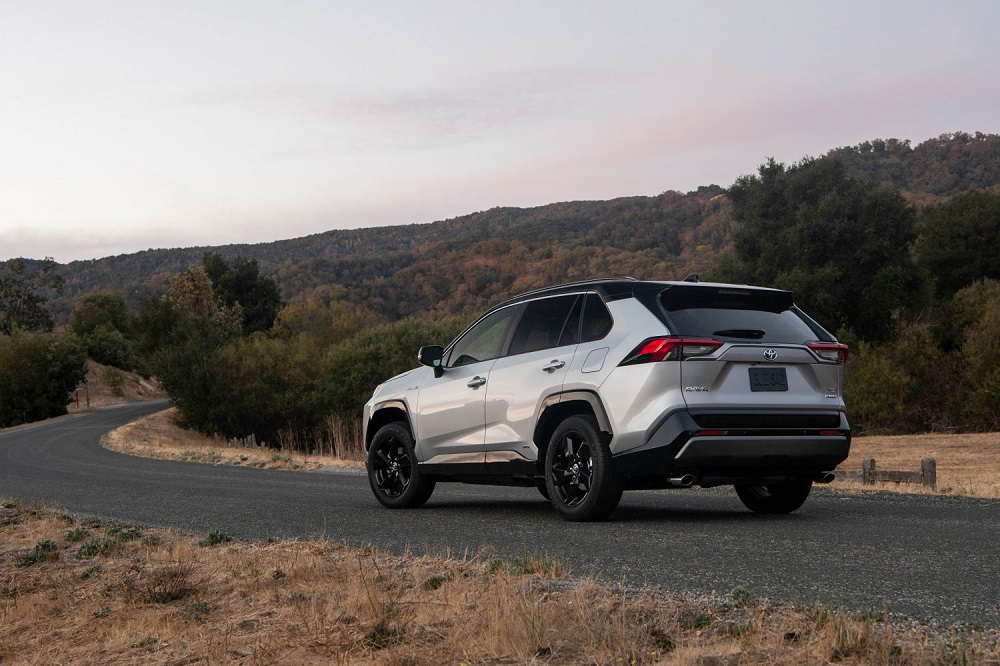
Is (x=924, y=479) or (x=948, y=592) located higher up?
(x=948, y=592)

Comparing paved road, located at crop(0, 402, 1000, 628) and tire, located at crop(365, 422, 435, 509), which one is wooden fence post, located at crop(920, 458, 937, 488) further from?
tire, located at crop(365, 422, 435, 509)

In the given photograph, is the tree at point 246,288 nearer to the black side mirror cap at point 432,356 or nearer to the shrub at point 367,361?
the shrub at point 367,361

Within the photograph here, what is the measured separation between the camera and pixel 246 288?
118688 millimetres

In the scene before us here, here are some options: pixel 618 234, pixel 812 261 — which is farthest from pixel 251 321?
pixel 812 261

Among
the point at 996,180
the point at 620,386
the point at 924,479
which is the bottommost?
the point at 924,479

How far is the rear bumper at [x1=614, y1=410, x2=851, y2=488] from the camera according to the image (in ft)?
25.5

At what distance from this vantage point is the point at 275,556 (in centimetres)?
718

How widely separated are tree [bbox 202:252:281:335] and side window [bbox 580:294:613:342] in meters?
109

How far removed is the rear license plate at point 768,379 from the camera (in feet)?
26.6

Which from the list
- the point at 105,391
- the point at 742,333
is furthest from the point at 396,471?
the point at 105,391

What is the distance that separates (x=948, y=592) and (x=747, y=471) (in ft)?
9.05

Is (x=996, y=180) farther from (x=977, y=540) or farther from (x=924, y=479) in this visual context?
(x=977, y=540)

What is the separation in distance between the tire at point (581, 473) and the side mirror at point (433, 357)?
198 cm

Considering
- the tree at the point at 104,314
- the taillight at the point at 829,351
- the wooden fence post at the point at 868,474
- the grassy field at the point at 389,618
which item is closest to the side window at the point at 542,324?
the taillight at the point at 829,351
